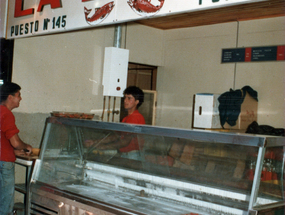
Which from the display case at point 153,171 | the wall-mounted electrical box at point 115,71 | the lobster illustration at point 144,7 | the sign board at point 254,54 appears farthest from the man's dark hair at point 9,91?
the sign board at point 254,54

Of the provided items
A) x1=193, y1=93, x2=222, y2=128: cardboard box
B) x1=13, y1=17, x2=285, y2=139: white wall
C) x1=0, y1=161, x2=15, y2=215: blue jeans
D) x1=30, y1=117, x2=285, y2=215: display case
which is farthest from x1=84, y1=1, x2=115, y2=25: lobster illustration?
x1=193, y1=93, x2=222, y2=128: cardboard box

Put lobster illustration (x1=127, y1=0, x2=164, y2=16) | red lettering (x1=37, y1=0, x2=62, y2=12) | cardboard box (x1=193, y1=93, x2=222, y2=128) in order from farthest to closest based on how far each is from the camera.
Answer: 1. cardboard box (x1=193, y1=93, x2=222, y2=128)
2. red lettering (x1=37, y1=0, x2=62, y2=12)
3. lobster illustration (x1=127, y1=0, x2=164, y2=16)

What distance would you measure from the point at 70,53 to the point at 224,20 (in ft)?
7.89

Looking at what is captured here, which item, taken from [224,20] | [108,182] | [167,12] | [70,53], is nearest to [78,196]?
[108,182]

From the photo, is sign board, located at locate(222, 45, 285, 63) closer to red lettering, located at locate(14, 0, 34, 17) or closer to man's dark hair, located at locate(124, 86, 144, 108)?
man's dark hair, located at locate(124, 86, 144, 108)

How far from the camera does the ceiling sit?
4414 mm

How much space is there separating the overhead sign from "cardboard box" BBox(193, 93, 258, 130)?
243 centimetres

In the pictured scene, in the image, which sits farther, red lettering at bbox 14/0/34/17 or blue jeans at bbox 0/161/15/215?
red lettering at bbox 14/0/34/17

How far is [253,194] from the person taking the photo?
1.61 m

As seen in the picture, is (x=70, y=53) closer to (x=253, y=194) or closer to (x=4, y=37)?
(x=4, y=37)

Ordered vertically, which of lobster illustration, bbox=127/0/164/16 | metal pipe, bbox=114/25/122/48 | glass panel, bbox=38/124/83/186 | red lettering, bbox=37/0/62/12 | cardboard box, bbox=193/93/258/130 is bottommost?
glass panel, bbox=38/124/83/186

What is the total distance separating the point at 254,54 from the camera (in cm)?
485

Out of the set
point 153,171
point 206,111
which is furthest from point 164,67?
point 153,171

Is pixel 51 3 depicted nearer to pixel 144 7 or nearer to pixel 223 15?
pixel 144 7
